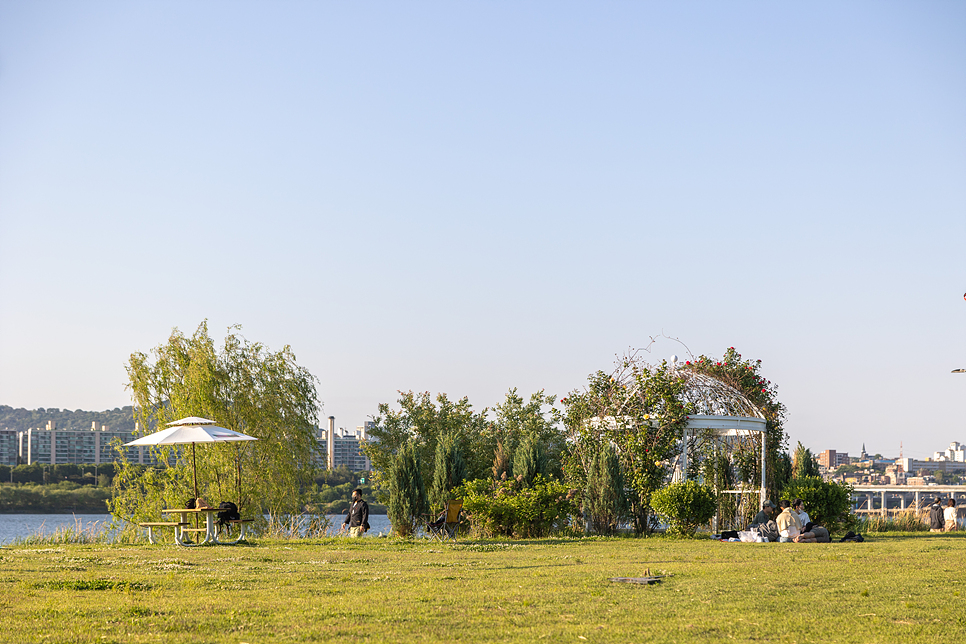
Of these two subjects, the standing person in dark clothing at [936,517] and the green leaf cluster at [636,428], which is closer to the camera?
the green leaf cluster at [636,428]

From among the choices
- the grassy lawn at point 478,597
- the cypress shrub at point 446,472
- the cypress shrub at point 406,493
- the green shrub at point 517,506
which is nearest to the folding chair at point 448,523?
the green shrub at point 517,506

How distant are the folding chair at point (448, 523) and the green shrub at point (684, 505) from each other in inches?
151

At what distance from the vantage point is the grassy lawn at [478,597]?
6.04 metres

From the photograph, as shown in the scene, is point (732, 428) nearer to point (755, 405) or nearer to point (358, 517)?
point (755, 405)

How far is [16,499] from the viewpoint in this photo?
179 feet

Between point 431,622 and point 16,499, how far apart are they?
56000 mm

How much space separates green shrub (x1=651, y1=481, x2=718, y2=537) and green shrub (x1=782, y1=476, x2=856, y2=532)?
2074 millimetres

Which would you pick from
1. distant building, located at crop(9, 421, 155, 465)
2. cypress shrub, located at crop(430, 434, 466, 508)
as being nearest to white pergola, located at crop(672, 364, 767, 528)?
cypress shrub, located at crop(430, 434, 466, 508)

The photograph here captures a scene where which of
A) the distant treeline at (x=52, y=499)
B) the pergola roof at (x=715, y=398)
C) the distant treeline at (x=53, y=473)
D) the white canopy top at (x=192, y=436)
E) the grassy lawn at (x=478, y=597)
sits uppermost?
the pergola roof at (x=715, y=398)

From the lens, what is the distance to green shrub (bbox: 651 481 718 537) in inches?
696

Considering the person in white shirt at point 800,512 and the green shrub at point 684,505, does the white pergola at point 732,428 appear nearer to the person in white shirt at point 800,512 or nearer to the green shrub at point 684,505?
the green shrub at point 684,505

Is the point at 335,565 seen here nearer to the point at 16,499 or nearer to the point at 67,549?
the point at 67,549

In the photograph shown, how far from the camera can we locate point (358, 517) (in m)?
18.9

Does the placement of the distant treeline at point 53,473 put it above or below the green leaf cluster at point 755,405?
below
